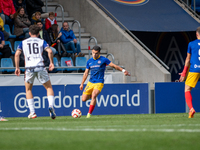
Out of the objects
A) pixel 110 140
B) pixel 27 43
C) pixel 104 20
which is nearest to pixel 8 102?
pixel 27 43

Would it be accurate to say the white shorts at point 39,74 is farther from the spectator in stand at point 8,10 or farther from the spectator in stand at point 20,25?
the spectator in stand at point 8,10

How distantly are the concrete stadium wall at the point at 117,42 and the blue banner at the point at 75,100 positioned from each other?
317cm

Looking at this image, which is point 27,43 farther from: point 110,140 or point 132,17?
A: point 132,17

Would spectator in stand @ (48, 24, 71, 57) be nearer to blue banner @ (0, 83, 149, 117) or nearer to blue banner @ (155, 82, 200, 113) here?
blue banner @ (0, 83, 149, 117)

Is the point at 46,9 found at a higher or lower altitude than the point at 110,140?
higher

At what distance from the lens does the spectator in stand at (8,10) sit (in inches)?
614

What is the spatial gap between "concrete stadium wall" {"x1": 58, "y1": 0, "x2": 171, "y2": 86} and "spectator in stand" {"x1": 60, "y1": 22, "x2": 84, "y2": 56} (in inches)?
78.3

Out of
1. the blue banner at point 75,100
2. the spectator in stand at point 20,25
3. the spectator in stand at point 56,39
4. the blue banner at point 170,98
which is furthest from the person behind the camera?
the spectator in stand at point 56,39

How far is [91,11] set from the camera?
62.0 feet

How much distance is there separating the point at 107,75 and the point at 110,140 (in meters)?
10.0

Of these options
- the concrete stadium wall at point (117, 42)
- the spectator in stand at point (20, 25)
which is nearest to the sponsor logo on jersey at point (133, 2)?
the concrete stadium wall at point (117, 42)

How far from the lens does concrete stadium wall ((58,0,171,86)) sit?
16.9 metres

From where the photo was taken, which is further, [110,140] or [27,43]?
[27,43]

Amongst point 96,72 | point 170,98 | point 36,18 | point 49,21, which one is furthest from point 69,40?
point 96,72
